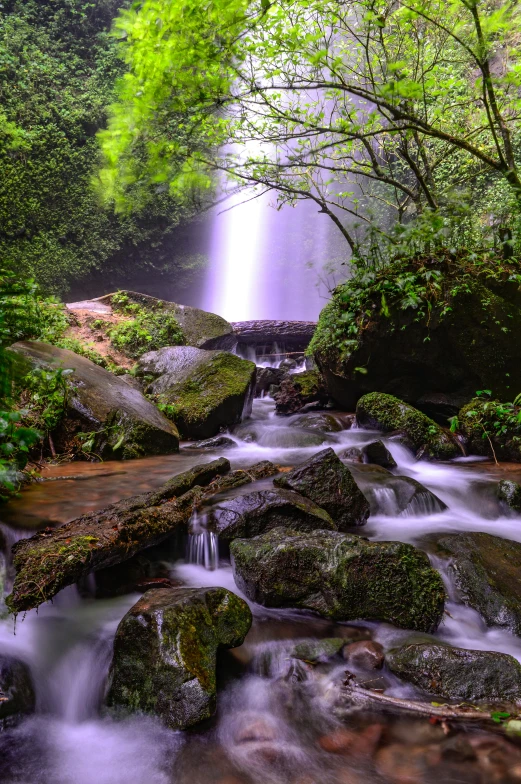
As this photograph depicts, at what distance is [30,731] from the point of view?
7.25 ft

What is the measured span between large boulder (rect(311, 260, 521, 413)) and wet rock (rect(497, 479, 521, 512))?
246cm

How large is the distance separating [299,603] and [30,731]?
1.55 meters

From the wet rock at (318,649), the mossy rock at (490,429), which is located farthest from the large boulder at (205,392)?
the wet rock at (318,649)

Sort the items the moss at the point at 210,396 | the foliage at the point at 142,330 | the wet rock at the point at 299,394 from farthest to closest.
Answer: the foliage at the point at 142,330 → the wet rock at the point at 299,394 → the moss at the point at 210,396

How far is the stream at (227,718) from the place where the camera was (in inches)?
77.6

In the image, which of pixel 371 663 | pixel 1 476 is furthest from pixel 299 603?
pixel 1 476

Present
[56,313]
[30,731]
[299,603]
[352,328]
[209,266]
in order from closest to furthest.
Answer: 1. [30,731]
2. [299,603]
3. [352,328]
4. [56,313]
5. [209,266]

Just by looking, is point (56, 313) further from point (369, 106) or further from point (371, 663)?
point (369, 106)

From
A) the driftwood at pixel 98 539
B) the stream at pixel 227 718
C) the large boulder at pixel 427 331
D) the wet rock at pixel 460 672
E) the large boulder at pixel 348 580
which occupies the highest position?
the large boulder at pixel 427 331

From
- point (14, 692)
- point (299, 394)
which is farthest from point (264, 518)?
point (299, 394)

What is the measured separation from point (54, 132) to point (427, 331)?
14806 millimetres

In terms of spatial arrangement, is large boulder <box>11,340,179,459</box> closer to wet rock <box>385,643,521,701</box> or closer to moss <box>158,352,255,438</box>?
moss <box>158,352,255,438</box>

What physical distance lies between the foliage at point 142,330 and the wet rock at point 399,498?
7388 millimetres

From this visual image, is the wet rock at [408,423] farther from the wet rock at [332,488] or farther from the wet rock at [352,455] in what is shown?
the wet rock at [332,488]
